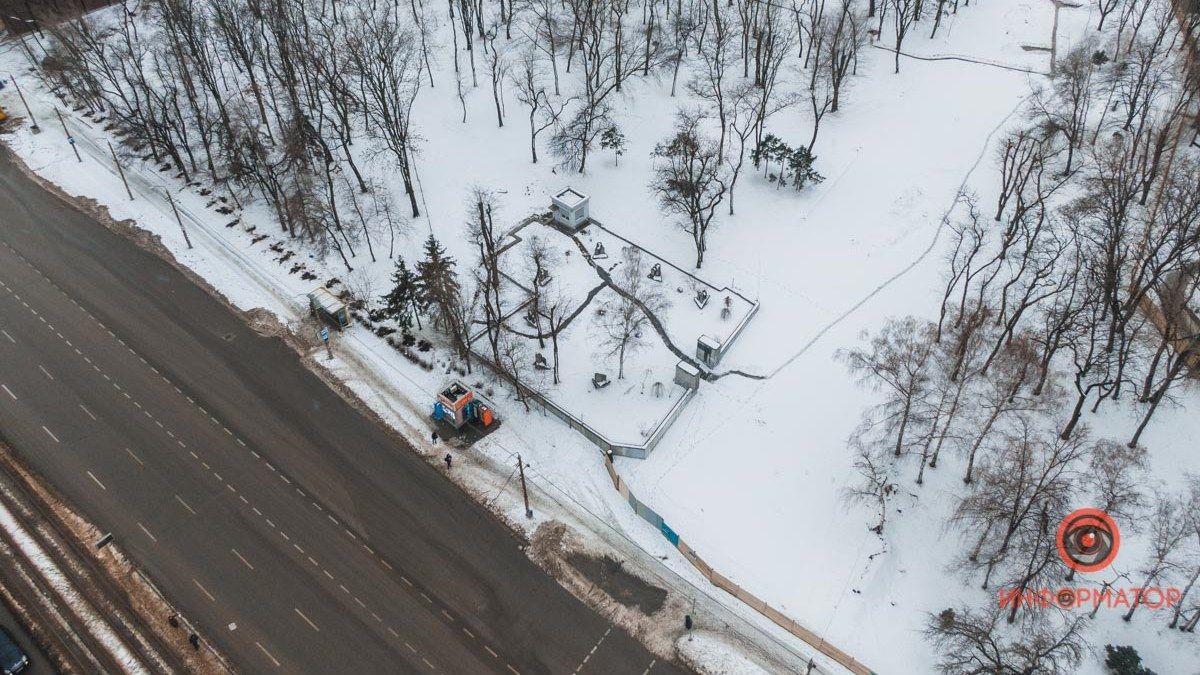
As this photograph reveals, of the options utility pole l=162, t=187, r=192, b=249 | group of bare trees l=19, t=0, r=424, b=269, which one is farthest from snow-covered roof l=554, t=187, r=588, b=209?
utility pole l=162, t=187, r=192, b=249

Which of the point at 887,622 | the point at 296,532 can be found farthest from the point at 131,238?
the point at 887,622

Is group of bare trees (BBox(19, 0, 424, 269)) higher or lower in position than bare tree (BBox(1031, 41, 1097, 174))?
lower

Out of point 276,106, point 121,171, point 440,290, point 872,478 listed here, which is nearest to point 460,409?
point 440,290

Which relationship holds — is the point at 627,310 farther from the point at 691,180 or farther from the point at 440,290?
the point at 440,290

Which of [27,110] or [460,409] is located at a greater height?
[27,110]

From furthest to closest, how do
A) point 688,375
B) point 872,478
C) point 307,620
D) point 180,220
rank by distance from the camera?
Result: point 180,220 → point 688,375 → point 872,478 → point 307,620

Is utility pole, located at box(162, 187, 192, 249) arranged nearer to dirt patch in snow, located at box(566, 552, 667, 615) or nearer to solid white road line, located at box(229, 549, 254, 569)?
solid white road line, located at box(229, 549, 254, 569)

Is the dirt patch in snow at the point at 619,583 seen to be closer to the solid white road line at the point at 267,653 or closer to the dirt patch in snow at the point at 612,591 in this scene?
the dirt patch in snow at the point at 612,591
